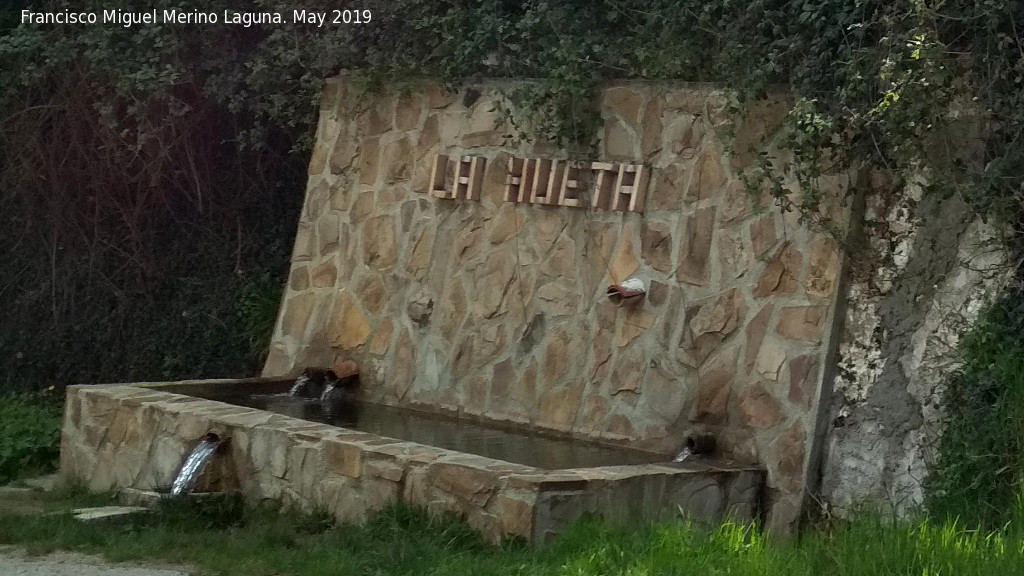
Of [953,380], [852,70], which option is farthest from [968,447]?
[852,70]

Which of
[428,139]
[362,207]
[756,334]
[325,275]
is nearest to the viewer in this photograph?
[756,334]

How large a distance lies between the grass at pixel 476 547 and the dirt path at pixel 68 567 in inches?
3.8

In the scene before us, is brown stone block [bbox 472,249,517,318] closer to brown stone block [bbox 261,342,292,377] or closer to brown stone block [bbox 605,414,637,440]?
brown stone block [bbox 605,414,637,440]

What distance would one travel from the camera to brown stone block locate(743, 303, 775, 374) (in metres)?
6.62

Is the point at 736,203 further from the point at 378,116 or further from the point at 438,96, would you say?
the point at 378,116

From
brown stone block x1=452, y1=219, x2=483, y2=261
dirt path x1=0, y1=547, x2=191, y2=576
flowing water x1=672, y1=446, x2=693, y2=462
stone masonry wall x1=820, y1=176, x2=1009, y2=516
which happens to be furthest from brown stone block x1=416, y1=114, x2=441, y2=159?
dirt path x1=0, y1=547, x2=191, y2=576

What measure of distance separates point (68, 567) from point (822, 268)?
11.7 ft

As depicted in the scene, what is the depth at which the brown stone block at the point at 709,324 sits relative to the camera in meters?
6.77

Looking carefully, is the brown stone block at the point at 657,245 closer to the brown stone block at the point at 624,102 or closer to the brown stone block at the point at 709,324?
the brown stone block at the point at 709,324

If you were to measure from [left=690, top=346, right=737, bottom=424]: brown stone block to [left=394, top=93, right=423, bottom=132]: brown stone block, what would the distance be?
2.87 meters

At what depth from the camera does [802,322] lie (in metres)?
6.45

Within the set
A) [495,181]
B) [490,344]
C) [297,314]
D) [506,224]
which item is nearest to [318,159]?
[297,314]

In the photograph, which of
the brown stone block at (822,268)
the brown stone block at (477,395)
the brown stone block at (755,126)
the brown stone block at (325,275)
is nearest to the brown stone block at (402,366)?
the brown stone block at (477,395)

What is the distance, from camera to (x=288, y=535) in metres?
6.21
